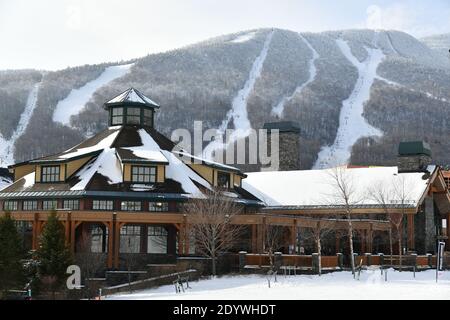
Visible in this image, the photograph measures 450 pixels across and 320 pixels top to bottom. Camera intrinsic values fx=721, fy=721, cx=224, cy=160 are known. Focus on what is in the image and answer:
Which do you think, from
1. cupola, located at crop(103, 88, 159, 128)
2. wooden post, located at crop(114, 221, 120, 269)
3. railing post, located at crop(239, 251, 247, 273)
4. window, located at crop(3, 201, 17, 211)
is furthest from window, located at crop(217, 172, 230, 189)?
window, located at crop(3, 201, 17, 211)

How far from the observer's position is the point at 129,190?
48.6 metres

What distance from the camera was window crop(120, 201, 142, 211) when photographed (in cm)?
4828

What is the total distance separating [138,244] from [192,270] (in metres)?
7.23

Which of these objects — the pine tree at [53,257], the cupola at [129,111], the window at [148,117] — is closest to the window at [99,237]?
the pine tree at [53,257]

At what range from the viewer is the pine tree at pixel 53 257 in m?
38.9

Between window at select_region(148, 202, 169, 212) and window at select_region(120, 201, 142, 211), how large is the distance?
746 mm

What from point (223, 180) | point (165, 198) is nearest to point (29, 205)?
Result: point (165, 198)

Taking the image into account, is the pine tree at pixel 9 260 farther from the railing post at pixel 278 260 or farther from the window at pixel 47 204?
the railing post at pixel 278 260

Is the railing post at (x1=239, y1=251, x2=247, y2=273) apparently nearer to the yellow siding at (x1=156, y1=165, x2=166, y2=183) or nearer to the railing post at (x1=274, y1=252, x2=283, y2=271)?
the railing post at (x1=274, y1=252, x2=283, y2=271)

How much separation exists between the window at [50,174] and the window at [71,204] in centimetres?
257

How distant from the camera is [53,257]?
39.2m

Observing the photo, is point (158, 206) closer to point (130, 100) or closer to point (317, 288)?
point (130, 100)
